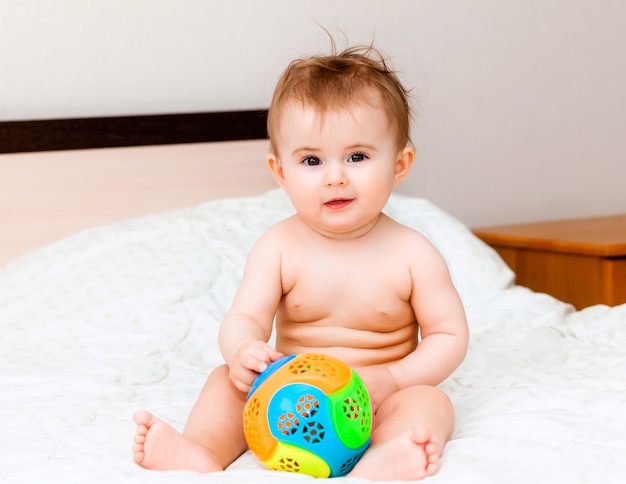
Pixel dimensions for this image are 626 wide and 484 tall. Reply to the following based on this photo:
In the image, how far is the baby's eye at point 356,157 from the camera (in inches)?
40.6

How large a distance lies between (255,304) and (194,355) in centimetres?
41

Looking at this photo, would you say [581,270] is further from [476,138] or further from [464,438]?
[464,438]

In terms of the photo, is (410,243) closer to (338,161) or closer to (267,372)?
(338,161)

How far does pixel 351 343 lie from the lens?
3.64ft

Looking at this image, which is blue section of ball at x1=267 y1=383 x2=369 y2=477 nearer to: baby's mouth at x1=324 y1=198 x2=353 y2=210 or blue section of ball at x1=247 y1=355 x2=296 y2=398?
blue section of ball at x1=247 y1=355 x2=296 y2=398

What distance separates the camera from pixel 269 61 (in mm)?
2209

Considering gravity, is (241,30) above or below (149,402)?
above

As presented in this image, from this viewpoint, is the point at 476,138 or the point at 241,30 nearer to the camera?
the point at 241,30

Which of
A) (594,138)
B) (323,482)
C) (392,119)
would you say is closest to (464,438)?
(323,482)

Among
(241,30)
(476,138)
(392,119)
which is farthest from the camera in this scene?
(476,138)

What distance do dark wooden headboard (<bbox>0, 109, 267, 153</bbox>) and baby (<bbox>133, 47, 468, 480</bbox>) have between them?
96 cm

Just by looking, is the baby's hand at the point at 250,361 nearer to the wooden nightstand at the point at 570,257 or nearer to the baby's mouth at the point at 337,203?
the baby's mouth at the point at 337,203

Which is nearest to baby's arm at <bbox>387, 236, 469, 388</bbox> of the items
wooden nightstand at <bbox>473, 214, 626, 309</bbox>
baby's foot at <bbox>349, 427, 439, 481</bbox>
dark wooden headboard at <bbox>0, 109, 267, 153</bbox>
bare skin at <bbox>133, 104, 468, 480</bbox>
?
bare skin at <bbox>133, 104, 468, 480</bbox>

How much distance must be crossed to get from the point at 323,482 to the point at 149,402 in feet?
1.54
